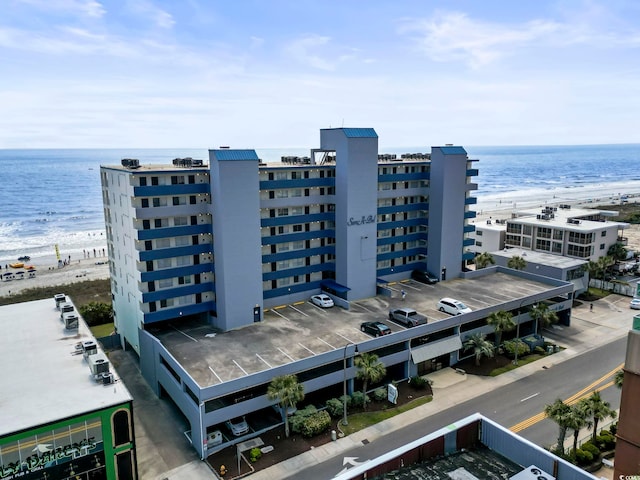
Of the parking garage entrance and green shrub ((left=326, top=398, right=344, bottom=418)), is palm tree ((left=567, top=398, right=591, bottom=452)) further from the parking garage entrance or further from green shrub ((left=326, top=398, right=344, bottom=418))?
green shrub ((left=326, top=398, right=344, bottom=418))

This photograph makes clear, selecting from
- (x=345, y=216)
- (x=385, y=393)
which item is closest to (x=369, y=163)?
(x=345, y=216)

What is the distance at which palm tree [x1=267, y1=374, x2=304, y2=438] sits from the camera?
126 feet

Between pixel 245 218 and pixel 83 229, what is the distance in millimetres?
125966

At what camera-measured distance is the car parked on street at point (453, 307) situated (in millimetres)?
53425

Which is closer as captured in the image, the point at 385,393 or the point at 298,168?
the point at 385,393

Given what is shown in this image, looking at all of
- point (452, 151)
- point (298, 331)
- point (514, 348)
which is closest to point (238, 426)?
point (298, 331)

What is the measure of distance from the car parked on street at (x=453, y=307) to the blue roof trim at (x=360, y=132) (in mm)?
21887

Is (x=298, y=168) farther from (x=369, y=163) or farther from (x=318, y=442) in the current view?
(x=318, y=442)

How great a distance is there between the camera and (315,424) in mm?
39938

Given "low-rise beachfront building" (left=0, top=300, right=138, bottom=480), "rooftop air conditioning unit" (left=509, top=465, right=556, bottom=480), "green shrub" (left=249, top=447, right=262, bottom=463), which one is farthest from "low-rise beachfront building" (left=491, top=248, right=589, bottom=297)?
"low-rise beachfront building" (left=0, top=300, right=138, bottom=480)

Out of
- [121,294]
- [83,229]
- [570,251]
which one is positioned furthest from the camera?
[83,229]

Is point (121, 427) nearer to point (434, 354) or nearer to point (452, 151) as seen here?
point (434, 354)

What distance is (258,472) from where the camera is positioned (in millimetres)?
35594

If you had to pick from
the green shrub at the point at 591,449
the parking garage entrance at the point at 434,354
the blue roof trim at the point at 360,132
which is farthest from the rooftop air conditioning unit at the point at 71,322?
the green shrub at the point at 591,449
